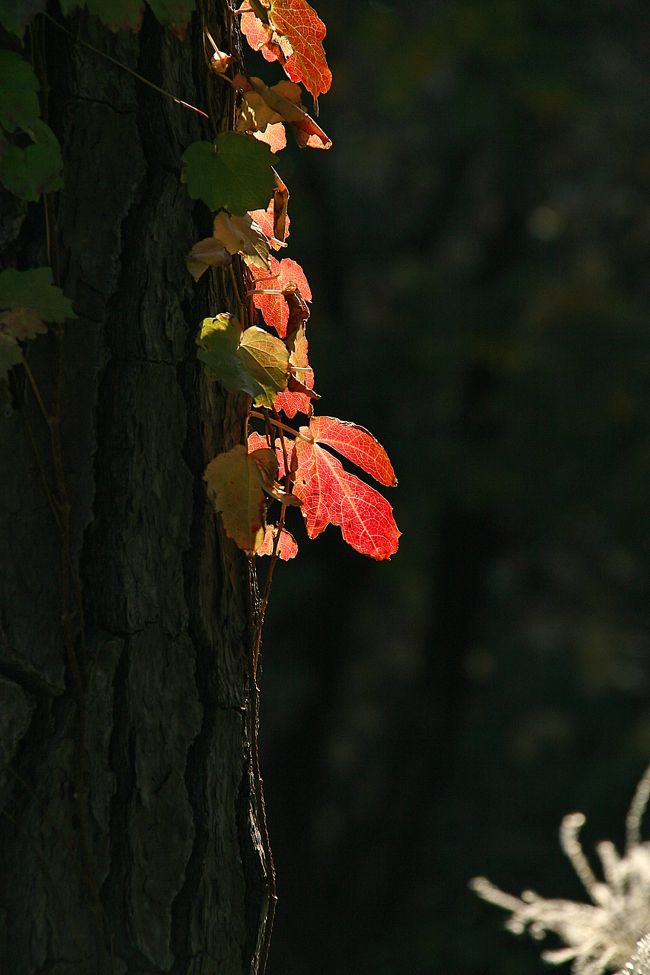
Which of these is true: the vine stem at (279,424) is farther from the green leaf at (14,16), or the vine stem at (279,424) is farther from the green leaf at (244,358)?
the green leaf at (14,16)

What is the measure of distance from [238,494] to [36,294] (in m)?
0.26

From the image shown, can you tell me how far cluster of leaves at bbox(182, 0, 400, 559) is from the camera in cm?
110

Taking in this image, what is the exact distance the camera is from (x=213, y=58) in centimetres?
117

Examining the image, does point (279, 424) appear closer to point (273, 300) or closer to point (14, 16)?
point (273, 300)

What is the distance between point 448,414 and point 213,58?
6766mm

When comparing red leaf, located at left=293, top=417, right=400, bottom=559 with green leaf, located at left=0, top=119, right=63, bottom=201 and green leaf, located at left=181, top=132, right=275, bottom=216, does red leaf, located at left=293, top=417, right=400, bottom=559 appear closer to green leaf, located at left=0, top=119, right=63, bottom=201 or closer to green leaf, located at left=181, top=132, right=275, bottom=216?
green leaf, located at left=181, top=132, right=275, bottom=216

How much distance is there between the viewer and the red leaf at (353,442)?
1254 mm

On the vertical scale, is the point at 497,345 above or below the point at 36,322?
above

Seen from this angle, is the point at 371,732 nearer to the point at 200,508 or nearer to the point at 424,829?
the point at 424,829

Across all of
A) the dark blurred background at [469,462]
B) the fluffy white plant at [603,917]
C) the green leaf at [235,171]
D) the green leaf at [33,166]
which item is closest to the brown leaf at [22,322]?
the green leaf at [33,166]

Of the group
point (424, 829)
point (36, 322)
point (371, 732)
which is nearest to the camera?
point (36, 322)

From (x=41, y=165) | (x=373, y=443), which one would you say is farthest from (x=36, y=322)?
(x=373, y=443)

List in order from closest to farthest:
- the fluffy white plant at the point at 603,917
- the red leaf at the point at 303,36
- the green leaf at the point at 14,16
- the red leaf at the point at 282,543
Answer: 1. the green leaf at the point at 14,16
2. the red leaf at the point at 303,36
3. the red leaf at the point at 282,543
4. the fluffy white plant at the point at 603,917

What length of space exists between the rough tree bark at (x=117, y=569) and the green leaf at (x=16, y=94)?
0.08 m
